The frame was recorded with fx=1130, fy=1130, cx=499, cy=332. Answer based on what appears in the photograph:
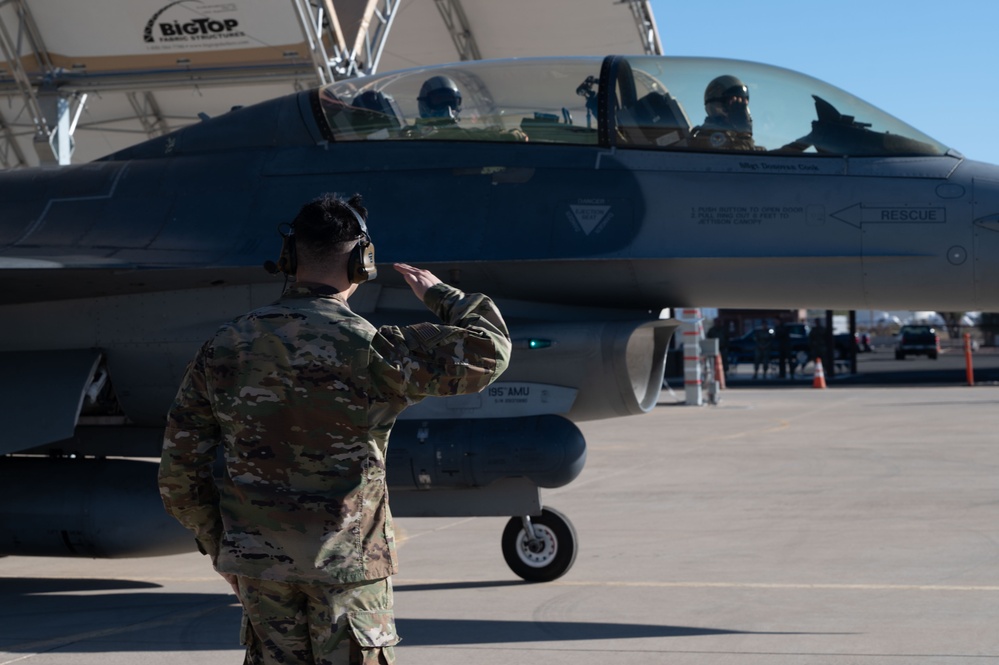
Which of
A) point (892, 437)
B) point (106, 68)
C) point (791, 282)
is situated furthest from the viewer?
point (106, 68)

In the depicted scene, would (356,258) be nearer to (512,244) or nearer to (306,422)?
(306,422)

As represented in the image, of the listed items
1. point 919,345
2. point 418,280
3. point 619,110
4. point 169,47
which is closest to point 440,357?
point 418,280

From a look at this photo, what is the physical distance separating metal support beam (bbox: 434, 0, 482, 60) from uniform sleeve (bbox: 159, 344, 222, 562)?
1880cm

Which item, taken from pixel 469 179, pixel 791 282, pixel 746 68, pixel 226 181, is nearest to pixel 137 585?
pixel 226 181

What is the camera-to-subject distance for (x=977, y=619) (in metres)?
5.82

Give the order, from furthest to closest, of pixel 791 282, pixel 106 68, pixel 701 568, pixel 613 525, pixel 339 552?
pixel 106 68 < pixel 613 525 < pixel 701 568 < pixel 791 282 < pixel 339 552

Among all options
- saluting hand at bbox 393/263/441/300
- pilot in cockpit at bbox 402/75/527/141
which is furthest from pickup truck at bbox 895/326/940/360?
saluting hand at bbox 393/263/441/300

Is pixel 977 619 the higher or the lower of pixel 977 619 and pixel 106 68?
the lower

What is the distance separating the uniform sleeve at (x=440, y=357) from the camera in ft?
10.0

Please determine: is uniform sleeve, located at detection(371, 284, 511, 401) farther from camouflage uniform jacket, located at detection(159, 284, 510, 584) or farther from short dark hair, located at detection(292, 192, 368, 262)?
short dark hair, located at detection(292, 192, 368, 262)

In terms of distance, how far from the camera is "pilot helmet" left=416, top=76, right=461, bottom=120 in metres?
7.25

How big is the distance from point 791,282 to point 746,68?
1.41 meters

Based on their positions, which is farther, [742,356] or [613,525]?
[742,356]

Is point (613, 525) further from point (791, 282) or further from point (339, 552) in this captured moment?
point (339, 552)
